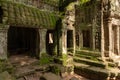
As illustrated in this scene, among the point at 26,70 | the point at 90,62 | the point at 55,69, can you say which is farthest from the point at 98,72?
the point at 26,70

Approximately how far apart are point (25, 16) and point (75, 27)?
15.9 feet

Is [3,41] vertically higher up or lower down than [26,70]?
higher up

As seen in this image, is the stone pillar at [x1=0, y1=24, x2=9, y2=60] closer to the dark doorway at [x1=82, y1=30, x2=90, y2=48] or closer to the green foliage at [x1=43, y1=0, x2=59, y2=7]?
the green foliage at [x1=43, y1=0, x2=59, y2=7]

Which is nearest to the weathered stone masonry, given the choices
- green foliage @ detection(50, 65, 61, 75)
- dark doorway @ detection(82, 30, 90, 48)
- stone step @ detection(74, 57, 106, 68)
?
green foliage @ detection(50, 65, 61, 75)

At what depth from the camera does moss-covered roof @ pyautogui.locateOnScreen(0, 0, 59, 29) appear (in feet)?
20.8

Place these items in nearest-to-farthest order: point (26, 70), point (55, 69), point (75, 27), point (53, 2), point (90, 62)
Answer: point (26, 70) → point (55, 69) → point (90, 62) → point (53, 2) → point (75, 27)

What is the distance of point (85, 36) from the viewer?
9914 millimetres

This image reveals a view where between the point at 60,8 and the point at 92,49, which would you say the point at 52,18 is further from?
the point at 92,49

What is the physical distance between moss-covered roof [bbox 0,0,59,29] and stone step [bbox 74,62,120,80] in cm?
376

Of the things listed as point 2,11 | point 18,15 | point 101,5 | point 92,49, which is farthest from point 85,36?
point 2,11

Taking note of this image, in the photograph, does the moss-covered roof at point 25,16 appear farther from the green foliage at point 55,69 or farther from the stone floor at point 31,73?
the green foliage at point 55,69

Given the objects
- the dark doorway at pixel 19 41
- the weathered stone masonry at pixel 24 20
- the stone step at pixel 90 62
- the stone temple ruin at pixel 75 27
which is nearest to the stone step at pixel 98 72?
the stone temple ruin at pixel 75 27

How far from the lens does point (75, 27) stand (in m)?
10.6

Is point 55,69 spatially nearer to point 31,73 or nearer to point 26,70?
point 31,73
